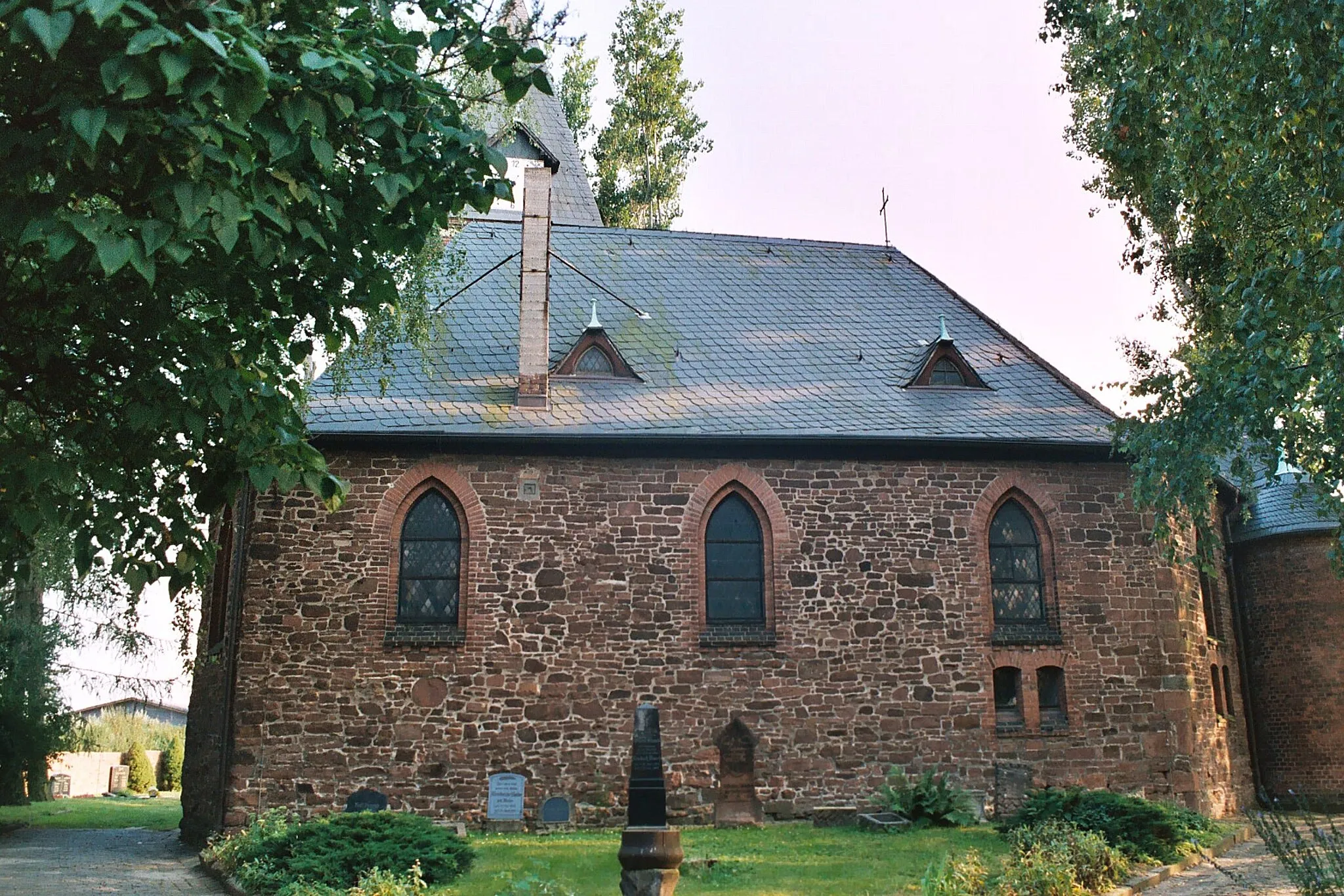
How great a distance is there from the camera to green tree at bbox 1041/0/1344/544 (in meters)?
8.16

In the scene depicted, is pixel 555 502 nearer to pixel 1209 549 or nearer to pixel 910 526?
pixel 910 526

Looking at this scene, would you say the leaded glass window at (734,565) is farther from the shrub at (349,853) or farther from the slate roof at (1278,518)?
the slate roof at (1278,518)

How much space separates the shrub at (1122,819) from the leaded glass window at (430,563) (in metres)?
7.26

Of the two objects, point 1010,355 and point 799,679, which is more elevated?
point 1010,355

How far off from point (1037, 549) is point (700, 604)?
15.5 ft

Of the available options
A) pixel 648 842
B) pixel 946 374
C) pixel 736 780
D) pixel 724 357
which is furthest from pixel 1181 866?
pixel 724 357

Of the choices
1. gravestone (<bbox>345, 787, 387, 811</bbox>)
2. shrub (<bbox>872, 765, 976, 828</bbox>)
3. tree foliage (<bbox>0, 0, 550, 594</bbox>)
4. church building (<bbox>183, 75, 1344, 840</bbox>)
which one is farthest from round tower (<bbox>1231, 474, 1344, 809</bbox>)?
tree foliage (<bbox>0, 0, 550, 594</bbox>)

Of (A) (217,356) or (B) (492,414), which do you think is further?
(B) (492,414)

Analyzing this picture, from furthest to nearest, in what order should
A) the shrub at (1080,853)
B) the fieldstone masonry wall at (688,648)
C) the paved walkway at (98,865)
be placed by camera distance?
the fieldstone masonry wall at (688,648), the paved walkway at (98,865), the shrub at (1080,853)

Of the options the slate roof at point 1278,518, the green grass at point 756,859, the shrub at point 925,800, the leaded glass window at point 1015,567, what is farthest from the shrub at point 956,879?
the slate roof at point 1278,518

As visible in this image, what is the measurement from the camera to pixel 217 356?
23.3 feet

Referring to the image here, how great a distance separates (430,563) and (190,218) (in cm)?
1009

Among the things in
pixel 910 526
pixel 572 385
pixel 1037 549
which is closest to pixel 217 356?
pixel 572 385

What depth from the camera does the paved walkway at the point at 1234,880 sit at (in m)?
9.77
